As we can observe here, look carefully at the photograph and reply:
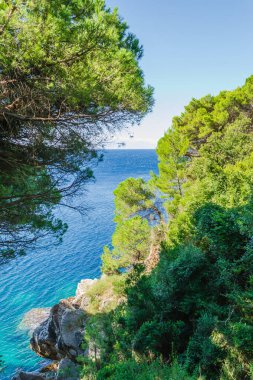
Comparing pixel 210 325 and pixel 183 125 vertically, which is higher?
pixel 183 125

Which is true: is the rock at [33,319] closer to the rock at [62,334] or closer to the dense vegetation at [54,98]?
the rock at [62,334]

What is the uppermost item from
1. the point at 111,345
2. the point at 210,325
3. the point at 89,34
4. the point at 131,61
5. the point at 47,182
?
the point at 89,34

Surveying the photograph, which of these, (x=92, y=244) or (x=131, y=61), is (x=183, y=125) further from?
(x=131, y=61)

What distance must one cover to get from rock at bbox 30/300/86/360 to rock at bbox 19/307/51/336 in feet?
9.45

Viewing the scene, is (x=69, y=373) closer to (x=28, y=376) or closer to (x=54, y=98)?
(x=28, y=376)

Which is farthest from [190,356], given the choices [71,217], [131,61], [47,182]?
[71,217]

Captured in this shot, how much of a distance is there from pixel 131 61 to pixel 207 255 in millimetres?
5720

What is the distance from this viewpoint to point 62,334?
366 inches

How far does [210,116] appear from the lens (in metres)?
20.6

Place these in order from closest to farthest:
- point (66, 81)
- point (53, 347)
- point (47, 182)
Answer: point (66, 81)
point (47, 182)
point (53, 347)

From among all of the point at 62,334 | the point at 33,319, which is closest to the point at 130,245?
the point at 62,334

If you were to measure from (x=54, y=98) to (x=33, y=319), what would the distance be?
15118 mm

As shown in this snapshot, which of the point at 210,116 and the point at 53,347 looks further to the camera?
the point at 210,116

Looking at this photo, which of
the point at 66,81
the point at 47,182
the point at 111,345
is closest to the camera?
the point at 66,81
